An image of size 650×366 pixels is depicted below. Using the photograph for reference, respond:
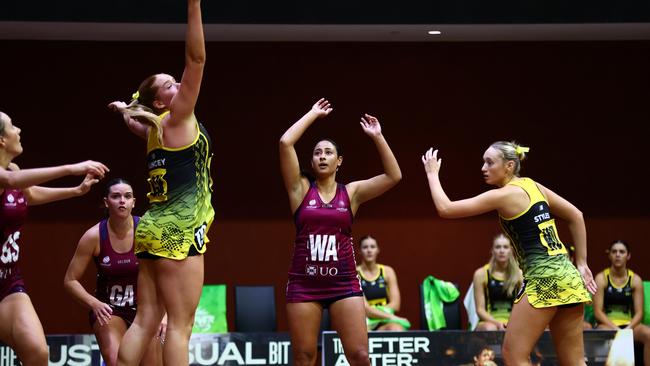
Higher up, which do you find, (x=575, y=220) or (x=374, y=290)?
(x=575, y=220)

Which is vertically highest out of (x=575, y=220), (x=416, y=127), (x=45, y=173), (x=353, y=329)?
(x=416, y=127)

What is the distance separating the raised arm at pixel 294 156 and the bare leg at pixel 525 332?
157 centimetres

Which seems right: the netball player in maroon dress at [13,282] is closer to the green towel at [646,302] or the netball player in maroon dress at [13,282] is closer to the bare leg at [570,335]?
the bare leg at [570,335]

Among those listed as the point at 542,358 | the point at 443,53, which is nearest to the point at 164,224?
the point at 542,358

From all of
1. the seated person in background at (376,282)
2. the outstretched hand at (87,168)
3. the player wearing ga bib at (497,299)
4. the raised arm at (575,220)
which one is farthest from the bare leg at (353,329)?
the player wearing ga bib at (497,299)

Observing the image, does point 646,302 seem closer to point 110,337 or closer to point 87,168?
point 110,337

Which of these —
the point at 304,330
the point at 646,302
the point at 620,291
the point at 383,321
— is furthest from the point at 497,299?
the point at 304,330

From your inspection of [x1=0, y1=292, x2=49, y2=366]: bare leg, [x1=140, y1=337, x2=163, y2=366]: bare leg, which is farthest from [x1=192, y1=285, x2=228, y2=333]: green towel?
[x1=0, y1=292, x2=49, y2=366]: bare leg

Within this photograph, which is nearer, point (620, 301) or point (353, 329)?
point (353, 329)

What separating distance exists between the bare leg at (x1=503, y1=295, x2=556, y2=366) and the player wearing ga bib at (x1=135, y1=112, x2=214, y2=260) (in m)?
1.85

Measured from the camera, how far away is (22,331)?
5.45 m

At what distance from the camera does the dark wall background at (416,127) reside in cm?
1047

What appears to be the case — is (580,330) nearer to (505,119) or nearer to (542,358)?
(542,358)

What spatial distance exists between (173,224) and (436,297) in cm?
484
